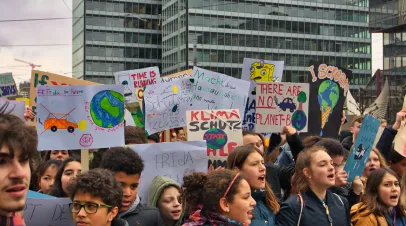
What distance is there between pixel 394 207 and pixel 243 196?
76.2 inches

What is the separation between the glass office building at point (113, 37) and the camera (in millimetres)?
83062

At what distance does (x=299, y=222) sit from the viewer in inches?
187

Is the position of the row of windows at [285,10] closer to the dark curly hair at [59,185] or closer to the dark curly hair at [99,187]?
the dark curly hair at [59,185]

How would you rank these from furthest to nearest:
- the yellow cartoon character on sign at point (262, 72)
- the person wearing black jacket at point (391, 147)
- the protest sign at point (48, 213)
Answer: the yellow cartoon character on sign at point (262, 72)
the person wearing black jacket at point (391, 147)
the protest sign at point (48, 213)

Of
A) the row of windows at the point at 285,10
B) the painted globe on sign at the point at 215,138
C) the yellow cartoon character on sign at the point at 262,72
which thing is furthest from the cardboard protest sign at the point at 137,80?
the row of windows at the point at 285,10

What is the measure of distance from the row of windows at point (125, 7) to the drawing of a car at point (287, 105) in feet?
255

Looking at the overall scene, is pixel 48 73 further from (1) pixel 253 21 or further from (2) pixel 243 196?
(1) pixel 253 21

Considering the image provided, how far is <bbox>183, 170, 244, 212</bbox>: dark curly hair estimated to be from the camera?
422 cm

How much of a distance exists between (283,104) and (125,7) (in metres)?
79.6

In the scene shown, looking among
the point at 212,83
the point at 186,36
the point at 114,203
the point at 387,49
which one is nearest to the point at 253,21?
the point at 186,36

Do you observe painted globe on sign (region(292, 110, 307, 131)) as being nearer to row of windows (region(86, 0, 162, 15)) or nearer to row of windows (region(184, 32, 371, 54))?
row of windows (region(184, 32, 371, 54))

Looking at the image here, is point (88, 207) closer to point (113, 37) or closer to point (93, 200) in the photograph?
point (93, 200)

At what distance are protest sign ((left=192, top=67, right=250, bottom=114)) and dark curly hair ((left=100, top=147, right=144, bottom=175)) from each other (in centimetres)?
400

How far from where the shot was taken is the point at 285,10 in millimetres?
81188
